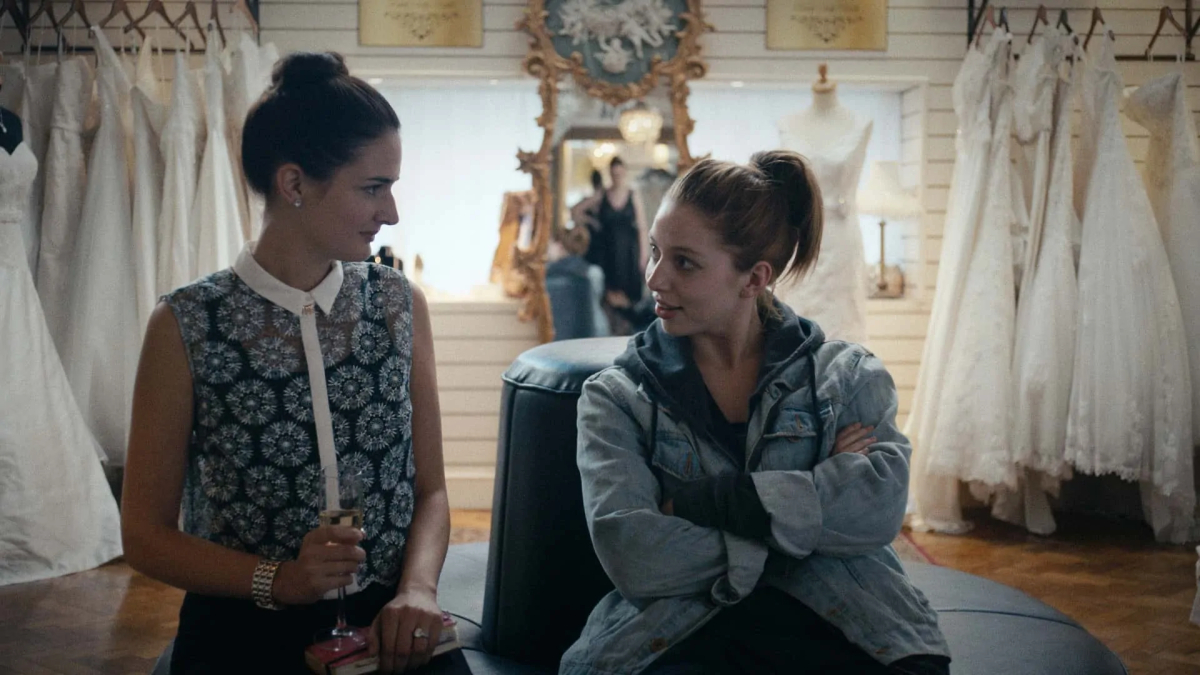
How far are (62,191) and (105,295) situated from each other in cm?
44

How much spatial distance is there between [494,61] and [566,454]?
323cm

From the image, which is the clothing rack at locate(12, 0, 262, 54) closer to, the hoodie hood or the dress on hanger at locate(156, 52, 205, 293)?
the dress on hanger at locate(156, 52, 205, 293)

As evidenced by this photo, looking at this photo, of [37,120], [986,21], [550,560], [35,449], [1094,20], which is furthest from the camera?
[986,21]

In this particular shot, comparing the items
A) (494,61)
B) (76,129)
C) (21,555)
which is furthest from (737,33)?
(21,555)

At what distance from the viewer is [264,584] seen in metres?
1.59

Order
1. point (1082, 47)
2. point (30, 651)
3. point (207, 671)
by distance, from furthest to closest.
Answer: point (1082, 47), point (30, 651), point (207, 671)

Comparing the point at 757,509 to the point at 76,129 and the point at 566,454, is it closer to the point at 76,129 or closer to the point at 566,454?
the point at 566,454

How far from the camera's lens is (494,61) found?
16.0ft

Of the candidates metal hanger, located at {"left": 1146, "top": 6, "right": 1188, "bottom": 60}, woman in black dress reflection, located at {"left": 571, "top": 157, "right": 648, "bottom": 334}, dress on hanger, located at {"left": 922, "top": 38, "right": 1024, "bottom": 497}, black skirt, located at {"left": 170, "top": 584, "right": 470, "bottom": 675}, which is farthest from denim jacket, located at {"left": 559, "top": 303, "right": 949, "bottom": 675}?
metal hanger, located at {"left": 1146, "top": 6, "right": 1188, "bottom": 60}

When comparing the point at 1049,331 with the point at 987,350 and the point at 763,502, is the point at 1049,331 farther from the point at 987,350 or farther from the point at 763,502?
the point at 763,502

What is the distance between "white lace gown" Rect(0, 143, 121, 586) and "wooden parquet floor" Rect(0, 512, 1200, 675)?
0.38 feet

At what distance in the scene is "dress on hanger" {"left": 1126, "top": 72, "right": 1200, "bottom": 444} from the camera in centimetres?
429

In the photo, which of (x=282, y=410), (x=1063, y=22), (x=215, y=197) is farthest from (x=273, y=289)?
(x=1063, y=22)

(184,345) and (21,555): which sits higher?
(184,345)
